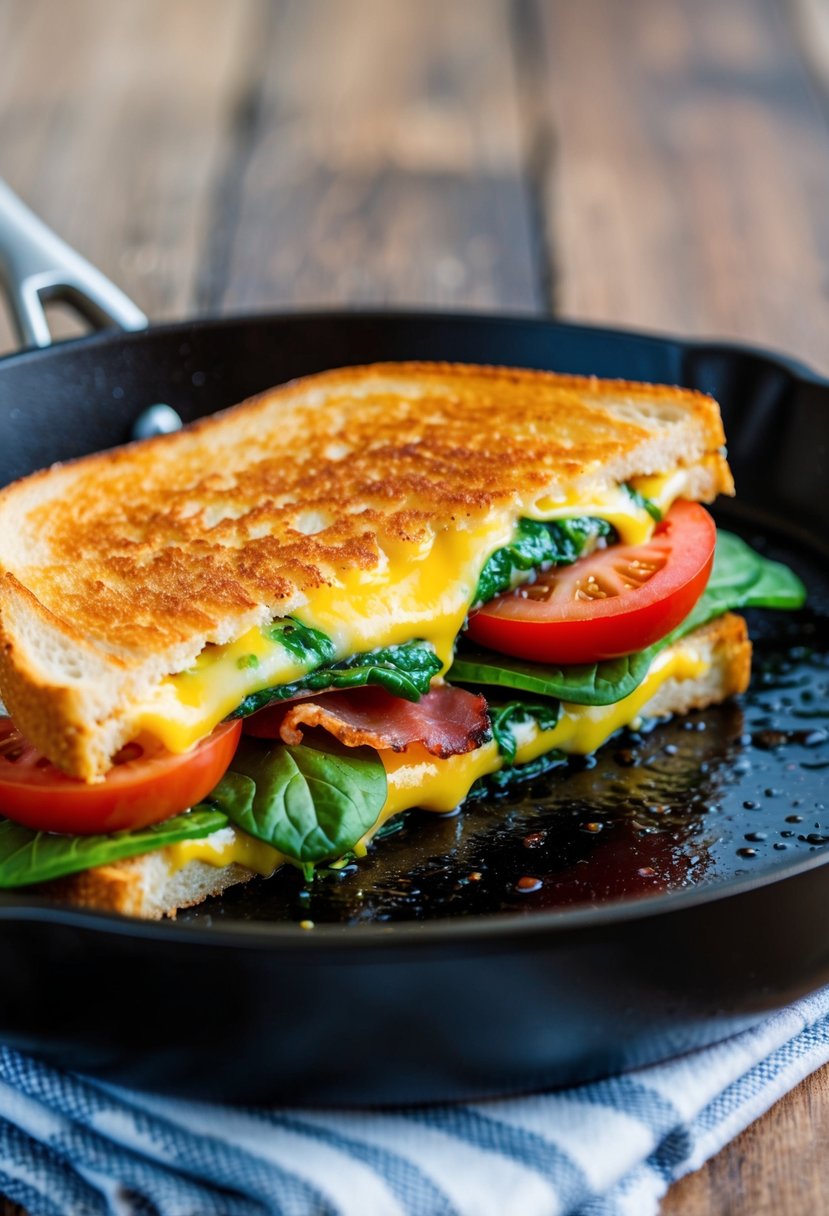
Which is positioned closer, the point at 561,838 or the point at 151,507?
the point at 561,838

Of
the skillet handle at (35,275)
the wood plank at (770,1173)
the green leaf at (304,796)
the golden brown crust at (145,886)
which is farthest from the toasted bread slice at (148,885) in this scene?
the skillet handle at (35,275)

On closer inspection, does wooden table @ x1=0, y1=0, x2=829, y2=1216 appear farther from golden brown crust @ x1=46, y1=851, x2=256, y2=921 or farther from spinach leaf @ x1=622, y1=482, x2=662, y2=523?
golden brown crust @ x1=46, y1=851, x2=256, y2=921

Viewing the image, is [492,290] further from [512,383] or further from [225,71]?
[225,71]

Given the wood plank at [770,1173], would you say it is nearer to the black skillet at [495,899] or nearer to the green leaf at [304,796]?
the black skillet at [495,899]

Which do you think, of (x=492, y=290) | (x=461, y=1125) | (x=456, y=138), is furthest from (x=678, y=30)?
(x=461, y=1125)

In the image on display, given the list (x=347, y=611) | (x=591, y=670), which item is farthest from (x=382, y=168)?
(x=347, y=611)

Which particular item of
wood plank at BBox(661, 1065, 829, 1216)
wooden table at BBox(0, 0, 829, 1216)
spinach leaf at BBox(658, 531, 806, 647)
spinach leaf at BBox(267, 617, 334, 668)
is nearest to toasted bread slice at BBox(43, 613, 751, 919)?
spinach leaf at BBox(267, 617, 334, 668)
